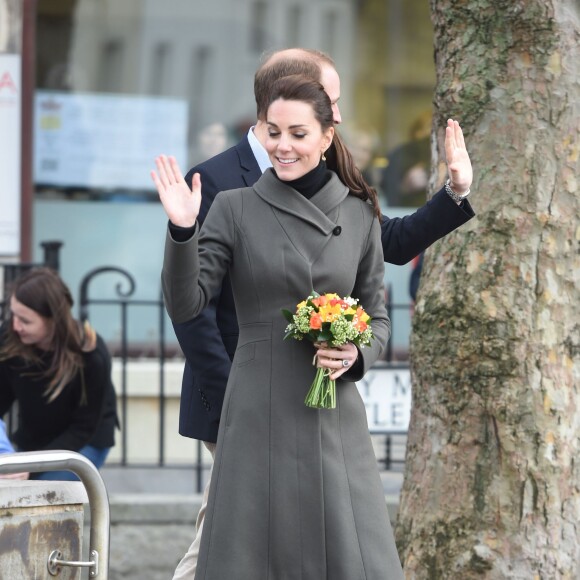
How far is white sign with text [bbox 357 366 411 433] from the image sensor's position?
7.01 meters

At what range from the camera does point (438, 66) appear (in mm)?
4969

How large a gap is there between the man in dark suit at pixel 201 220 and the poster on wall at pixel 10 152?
16.6 feet

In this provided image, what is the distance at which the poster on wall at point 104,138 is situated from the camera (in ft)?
30.8

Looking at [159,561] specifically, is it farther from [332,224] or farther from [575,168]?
[332,224]

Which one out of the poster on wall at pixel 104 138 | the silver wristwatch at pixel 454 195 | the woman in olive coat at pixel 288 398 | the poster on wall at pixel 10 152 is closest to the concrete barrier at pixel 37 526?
the woman in olive coat at pixel 288 398

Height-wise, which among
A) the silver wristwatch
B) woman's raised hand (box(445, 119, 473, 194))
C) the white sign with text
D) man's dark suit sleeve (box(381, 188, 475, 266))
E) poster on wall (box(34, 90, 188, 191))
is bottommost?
the white sign with text

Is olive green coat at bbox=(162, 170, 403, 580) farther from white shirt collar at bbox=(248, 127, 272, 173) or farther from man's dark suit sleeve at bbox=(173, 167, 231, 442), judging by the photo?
white shirt collar at bbox=(248, 127, 272, 173)

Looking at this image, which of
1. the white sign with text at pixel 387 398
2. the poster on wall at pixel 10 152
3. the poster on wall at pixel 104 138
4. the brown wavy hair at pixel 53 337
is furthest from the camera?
the poster on wall at pixel 104 138

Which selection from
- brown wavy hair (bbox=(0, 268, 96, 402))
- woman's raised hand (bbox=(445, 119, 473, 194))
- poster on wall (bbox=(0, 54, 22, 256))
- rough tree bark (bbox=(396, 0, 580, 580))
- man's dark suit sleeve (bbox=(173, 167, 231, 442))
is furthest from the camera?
poster on wall (bbox=(0, 54, 22, 256))

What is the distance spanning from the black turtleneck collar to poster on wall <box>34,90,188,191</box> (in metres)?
5.93

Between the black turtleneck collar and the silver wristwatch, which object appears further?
the silver wristwatch

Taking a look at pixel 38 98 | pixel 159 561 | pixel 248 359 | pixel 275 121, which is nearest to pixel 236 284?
pixel 248 359

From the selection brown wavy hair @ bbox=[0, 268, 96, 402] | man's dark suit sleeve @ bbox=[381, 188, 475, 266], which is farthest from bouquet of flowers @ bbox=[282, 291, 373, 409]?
brown wavy hair @ bbox=[0, 268, 96, 402]

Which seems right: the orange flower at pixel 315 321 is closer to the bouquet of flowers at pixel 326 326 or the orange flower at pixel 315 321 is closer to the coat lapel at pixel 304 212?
the bouquet of flowers at pixel 326 326
